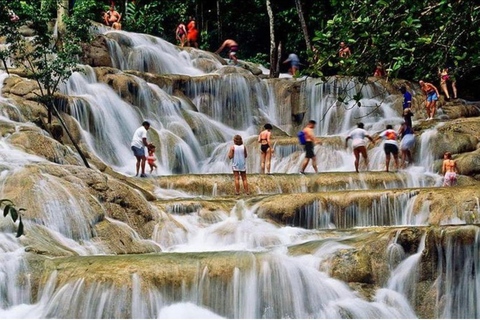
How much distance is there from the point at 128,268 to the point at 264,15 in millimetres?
27135

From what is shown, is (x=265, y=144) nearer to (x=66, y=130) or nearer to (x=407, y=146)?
(x=407, y=146)

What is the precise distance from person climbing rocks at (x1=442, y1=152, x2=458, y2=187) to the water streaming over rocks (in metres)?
0.51

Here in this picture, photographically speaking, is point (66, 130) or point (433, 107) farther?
point (433, 107)

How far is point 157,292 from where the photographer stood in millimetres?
10391

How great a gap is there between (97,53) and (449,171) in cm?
1316

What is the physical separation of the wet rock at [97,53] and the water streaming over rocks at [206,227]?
7.53ft

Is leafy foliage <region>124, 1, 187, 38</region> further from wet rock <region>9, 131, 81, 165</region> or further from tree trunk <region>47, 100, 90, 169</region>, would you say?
wet rock <region>9, 131, 81, 165</region>

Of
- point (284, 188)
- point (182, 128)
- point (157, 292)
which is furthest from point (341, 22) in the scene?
point (182, 128)

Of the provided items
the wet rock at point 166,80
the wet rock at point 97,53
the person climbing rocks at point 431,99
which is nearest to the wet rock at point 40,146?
the wet rock at point 166,80

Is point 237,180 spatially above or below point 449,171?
below

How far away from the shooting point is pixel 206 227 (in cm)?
1496

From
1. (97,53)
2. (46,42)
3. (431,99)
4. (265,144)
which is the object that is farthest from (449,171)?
(97,53)

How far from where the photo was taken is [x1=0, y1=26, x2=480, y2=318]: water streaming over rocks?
10.5 meters

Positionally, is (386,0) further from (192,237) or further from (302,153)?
(302,153)
